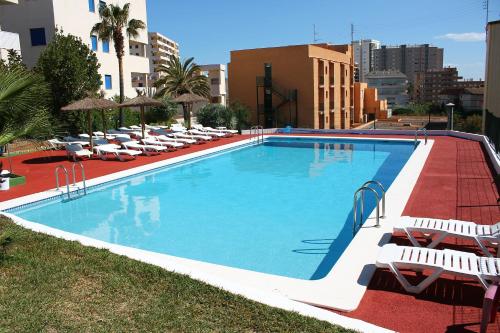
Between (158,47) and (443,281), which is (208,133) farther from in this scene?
(158,47)

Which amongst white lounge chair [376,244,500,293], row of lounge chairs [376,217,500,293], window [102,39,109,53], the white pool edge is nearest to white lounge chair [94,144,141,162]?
the white pool edge

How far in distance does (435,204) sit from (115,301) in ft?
23.3

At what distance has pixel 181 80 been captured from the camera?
36.8 meters

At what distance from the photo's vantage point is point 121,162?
17203 millimetres

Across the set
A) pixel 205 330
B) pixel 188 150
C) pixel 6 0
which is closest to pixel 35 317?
pixel 205 330

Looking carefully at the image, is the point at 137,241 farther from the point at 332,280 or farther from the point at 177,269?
the point at 332,280

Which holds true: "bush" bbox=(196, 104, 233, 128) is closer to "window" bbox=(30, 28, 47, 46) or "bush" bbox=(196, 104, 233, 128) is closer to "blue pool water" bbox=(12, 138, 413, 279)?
"blue pool water" bbox=(12, 138, 413, 279)

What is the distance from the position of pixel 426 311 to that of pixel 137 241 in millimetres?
6004

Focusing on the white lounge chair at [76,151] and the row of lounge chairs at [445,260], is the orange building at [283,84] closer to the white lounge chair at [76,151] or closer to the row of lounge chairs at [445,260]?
the white lounge chair at [76,151]

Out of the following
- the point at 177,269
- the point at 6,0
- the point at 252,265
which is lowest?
the point at 252,265

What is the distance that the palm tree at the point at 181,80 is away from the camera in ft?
120

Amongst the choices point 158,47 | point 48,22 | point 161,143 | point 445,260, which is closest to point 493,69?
point 161,143

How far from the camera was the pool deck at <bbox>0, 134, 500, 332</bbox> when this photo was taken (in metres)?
4.90

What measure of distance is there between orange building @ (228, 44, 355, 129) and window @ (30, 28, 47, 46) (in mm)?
16384
